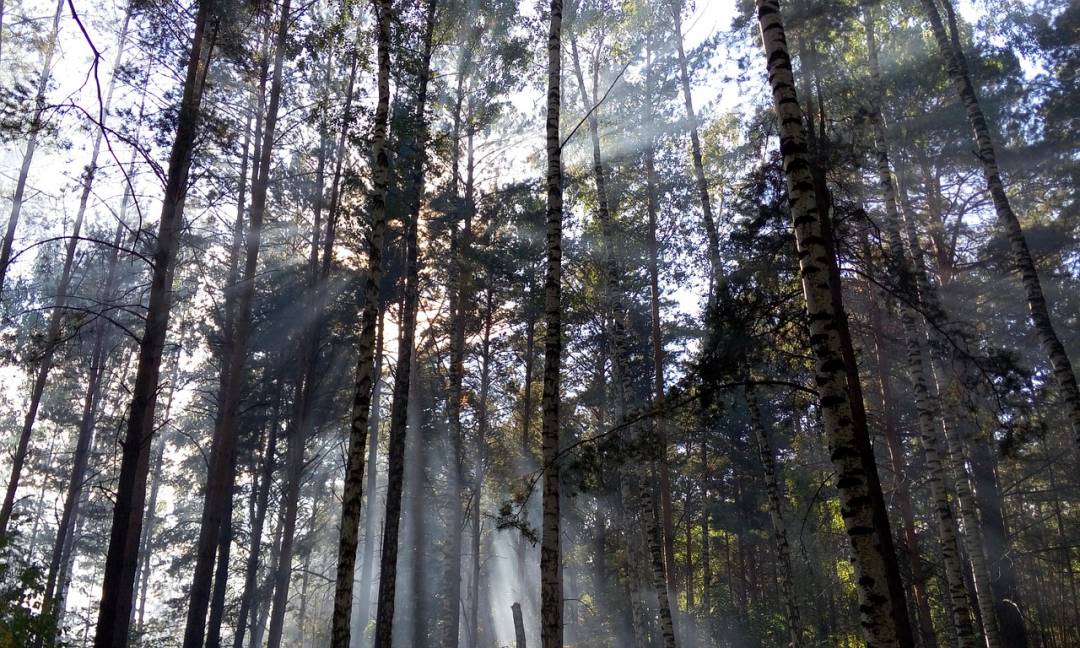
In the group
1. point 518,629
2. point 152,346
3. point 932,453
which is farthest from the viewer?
point 518,629

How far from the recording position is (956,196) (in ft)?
51.6

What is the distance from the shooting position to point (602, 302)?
1866cm

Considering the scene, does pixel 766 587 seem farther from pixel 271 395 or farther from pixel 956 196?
pixel 271 395

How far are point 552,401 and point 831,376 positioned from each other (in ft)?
12.3

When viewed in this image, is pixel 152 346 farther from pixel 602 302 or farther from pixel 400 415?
pixel 602 302

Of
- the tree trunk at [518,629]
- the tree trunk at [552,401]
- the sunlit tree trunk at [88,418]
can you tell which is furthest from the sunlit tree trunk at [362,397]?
the sunlit tree trunk at [88,418]

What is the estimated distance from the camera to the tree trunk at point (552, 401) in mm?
7406

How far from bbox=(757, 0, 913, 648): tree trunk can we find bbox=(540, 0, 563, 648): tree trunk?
3370 millimetres

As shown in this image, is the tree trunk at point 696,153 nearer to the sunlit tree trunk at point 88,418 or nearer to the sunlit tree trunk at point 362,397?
the sunlit tree trunk at point 362,397

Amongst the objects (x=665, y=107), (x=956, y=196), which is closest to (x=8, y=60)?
(x=665, y=107)

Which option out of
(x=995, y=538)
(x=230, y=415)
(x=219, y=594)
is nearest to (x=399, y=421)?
(x=230, y=415)

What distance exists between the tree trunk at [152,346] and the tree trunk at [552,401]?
5.09 meters

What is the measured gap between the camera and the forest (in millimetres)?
7965

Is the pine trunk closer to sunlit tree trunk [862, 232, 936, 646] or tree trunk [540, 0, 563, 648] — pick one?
tree trunk [540, 0, 563, 648]
